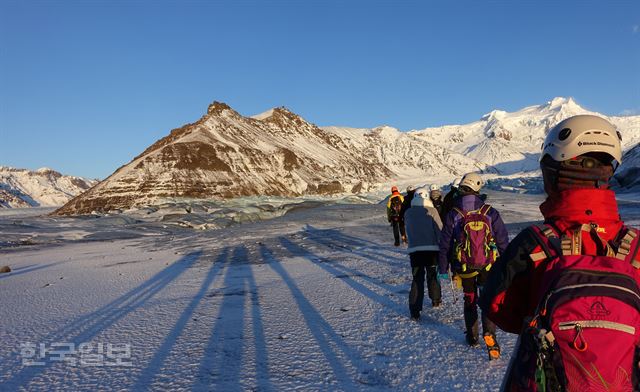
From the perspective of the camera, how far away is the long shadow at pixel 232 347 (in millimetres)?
4016

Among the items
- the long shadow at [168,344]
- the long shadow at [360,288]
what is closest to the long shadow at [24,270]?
the long shadow at [168,344]

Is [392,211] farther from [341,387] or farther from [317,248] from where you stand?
[341,387]

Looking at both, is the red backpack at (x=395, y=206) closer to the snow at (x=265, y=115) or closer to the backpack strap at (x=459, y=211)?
the backpack strap at (x=459, y=211)

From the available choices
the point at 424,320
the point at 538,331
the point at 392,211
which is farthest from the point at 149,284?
the point at 538,331

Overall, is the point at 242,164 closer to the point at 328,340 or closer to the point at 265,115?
the point at 265,115

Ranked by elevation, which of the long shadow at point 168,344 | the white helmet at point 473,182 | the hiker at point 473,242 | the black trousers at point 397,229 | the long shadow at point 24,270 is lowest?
the long shadow at point 168,344

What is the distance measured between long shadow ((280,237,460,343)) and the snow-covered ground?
0.04 metres

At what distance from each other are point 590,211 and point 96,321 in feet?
22.6

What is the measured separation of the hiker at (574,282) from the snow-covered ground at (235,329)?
2.34 meters

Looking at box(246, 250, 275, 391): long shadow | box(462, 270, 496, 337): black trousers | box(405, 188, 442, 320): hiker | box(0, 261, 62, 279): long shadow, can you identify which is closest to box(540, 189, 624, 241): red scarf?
box(462, 270, 496, 337): black trousers

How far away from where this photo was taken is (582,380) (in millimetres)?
1589

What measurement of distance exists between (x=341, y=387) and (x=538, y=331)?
2.60m

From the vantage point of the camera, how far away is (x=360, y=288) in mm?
7812

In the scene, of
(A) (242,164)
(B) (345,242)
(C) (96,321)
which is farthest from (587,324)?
(A) (242,164)
